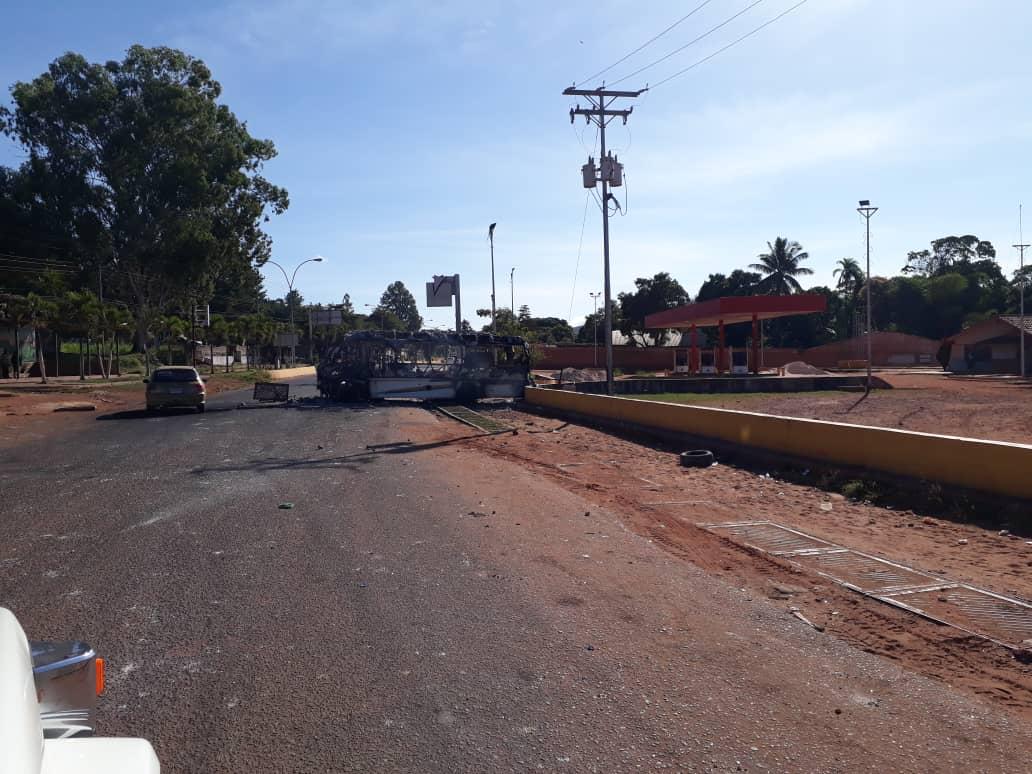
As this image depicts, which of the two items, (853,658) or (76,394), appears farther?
(76,394)

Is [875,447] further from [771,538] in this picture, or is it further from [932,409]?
[932,409]

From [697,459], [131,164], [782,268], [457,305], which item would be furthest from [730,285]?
[697,459]

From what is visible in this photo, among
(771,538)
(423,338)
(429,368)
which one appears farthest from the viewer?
(429,368)

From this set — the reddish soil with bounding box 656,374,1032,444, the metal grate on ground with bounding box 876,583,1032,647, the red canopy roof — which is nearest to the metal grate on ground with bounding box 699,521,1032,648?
the metal grate on ground with bounding box 876,583,1032,647

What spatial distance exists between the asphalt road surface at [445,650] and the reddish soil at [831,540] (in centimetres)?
33

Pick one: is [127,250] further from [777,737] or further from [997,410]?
[777,737]

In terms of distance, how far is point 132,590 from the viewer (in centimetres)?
653

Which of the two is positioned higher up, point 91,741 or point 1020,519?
point 91,741

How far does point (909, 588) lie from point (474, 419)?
19.6 meters

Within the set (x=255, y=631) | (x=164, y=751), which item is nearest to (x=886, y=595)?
(x=255, y=631)

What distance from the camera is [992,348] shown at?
58969 mm

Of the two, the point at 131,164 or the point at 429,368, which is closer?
the point at 429,368

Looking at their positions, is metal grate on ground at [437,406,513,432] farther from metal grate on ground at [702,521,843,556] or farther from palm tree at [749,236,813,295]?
palm tree at [749,236,813,295]

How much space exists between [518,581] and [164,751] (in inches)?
134
